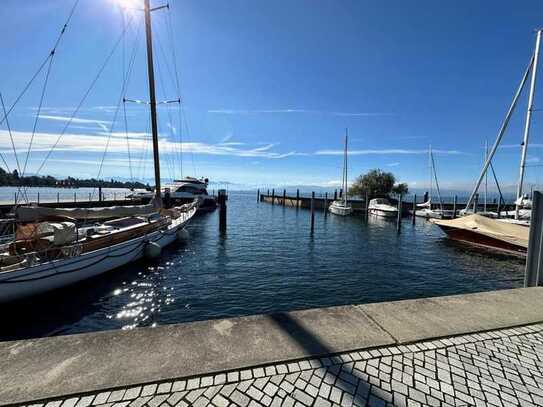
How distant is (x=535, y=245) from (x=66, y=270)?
12.4 metres

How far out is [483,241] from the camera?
1727 cm

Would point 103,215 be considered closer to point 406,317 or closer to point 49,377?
point 49,377

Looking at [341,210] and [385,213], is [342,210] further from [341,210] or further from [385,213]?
[385,213]

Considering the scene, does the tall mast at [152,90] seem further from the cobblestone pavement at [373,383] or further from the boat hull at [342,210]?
the boat hull at [342,210]

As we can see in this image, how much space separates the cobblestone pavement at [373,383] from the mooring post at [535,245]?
3.38 m

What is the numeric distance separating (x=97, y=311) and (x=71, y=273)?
2041 millimetres

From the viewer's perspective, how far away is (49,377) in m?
2.53

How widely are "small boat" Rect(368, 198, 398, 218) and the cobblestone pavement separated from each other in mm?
33963

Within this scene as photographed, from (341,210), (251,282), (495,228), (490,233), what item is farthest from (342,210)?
(251,282)

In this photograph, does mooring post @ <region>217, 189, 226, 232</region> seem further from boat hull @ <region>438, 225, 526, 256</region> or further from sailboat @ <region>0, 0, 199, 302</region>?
boat hull @ <region>438, 225, 526, 256</region>

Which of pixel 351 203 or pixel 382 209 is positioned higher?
pixel 351 203

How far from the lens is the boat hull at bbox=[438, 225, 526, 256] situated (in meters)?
15.6

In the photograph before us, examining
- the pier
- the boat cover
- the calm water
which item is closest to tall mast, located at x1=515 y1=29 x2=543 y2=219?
the boat cover

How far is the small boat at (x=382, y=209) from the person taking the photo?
34.8 metres
